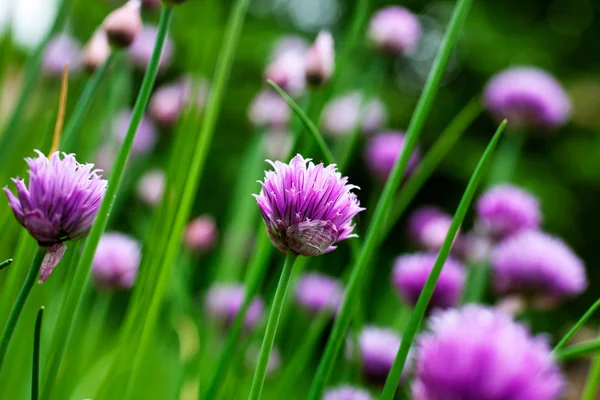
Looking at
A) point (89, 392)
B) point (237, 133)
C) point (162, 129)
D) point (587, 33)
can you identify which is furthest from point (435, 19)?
point (89, 392)

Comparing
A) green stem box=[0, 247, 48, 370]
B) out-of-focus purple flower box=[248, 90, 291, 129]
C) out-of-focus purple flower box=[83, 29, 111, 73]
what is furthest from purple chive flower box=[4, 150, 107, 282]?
out-of-focus purple flower box=[248, 90, 291, 129]

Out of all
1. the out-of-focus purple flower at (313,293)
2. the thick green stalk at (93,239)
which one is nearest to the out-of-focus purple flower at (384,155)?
the out-of-focus purple flower at (313,293)

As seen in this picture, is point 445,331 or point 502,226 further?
point 502,226

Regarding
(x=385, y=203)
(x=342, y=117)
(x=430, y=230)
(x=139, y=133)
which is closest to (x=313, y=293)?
(x=430, y=230)

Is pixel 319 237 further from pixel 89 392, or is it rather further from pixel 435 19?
pixel 435 19

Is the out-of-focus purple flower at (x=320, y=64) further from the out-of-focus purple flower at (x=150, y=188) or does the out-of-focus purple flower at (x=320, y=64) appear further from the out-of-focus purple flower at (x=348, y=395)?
the out-of-focus purple flower at (x=150, y=188)

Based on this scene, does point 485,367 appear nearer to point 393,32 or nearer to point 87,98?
point 87,98
